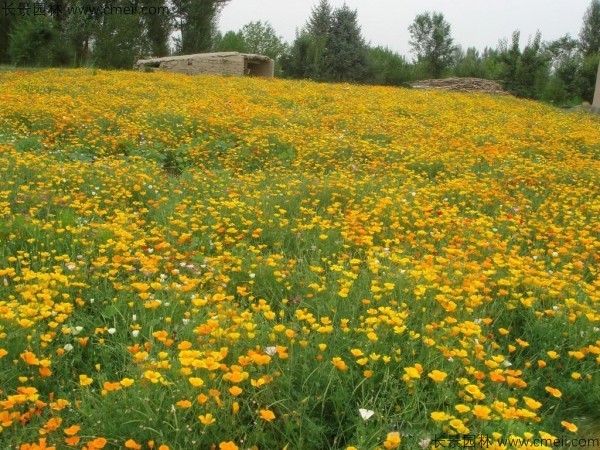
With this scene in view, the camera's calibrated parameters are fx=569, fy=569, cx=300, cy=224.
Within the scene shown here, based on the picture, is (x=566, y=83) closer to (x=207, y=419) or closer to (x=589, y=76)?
(x=589, y=76)

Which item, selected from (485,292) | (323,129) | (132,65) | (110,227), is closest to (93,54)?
(132,65)

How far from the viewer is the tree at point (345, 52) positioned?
37562 millimetres

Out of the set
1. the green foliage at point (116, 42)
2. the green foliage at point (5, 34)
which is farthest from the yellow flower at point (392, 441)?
the green foliage at point (5, 34)

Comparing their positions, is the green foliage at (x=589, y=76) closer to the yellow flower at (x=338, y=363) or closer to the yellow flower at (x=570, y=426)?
the yellow flower at (x=570, y=426)

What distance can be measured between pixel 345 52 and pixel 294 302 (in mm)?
36296

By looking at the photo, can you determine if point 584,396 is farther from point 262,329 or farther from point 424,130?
point 424,130

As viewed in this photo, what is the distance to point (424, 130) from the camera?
33.2 feet

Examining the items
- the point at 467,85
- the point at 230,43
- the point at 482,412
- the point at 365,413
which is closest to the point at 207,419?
the point at 365,413

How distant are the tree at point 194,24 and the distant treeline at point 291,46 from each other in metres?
0.07

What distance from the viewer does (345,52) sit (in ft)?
123

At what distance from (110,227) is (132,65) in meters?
27.1

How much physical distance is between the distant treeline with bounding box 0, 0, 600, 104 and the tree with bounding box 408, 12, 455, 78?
101 mm

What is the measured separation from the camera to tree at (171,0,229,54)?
3828 centimetres

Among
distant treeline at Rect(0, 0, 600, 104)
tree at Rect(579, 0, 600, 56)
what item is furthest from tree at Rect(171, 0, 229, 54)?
tree at Rect(579, 0, 600, 56)
